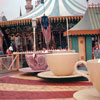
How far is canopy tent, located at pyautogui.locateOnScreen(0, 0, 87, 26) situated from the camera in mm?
17047

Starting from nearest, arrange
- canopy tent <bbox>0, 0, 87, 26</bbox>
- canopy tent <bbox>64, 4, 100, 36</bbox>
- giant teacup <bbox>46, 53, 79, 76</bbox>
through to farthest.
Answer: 1. giant teacup <bbox>46, 53, 79, 76</bbox>
2. canopy tent <bbox>64, 4, 100, 36</bbox>
3. canopy tent <bbox>0, 0, 87, 26</bbox>

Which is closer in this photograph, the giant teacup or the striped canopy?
the giant teacup

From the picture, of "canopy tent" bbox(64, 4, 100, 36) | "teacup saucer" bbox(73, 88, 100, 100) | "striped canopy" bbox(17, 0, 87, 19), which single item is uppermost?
"striped canopy" bbox(17, 0, 87, 19)

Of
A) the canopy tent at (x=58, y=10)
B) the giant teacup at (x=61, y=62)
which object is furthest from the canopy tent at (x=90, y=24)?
the giant teacup at (x=61, y=62)

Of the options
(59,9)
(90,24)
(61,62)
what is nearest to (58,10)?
(59,9)

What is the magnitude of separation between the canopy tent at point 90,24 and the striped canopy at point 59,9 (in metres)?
3.22

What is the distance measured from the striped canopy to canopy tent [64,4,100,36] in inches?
127

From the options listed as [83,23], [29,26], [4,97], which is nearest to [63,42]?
[29,26]

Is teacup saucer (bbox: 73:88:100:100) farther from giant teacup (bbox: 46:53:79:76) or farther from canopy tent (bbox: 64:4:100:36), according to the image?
canopy tent (bbox: 64:4:100:36)

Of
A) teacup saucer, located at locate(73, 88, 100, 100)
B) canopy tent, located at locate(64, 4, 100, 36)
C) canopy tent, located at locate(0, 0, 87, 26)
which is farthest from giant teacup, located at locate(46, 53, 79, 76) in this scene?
canopy tent, located at locate(0, 0, 87, 26)

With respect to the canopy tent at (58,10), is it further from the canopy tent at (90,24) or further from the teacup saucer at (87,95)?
the teacup saucer at (87,95)

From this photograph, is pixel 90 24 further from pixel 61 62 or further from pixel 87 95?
pixel 87 95

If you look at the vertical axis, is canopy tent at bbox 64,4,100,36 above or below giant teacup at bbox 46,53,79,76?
above

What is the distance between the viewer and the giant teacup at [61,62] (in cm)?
473
